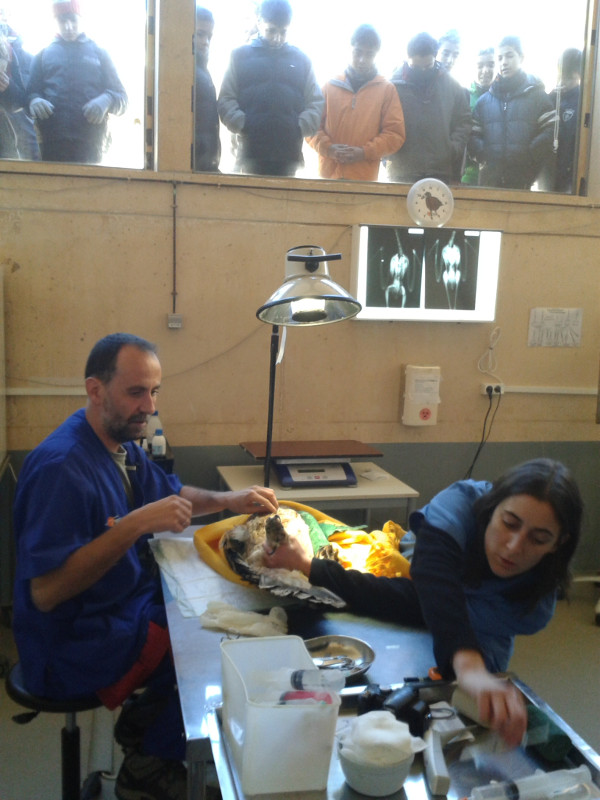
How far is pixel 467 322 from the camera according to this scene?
363 centimetres

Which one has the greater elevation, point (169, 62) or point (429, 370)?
point (169, 62)

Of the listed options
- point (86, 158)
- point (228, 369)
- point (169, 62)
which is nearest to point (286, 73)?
point (169, 62)

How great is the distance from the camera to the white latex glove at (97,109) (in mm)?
3275

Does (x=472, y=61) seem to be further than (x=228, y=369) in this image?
Yes

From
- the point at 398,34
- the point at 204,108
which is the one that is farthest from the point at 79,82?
the point at 398,34

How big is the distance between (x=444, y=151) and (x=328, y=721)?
3297mm

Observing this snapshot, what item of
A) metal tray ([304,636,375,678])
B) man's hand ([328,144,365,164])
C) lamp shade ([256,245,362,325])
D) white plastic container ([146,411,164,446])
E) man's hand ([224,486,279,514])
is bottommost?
metal tray ([304,636,375,678])

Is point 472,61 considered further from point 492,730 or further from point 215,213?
point 492,730

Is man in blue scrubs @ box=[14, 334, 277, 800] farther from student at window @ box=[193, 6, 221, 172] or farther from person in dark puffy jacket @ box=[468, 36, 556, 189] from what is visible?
person in dark puffy jacket @ box=[468, 36, 556, 189]

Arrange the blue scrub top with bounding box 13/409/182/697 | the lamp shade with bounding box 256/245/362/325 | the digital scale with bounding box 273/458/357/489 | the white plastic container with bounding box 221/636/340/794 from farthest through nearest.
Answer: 1. the digital scale with bounding box 273/458/357/489
2. the lamp shade with bounding box 256/245/362/325
3. the blue scrub top with bounding box 13/409/182/697
4. the white plastic container with bounding box 221/636/340/794

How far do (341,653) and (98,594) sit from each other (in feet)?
2.19

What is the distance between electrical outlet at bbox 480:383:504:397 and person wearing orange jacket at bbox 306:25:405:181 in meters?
1.22

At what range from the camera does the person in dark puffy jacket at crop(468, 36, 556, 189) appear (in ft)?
12.2

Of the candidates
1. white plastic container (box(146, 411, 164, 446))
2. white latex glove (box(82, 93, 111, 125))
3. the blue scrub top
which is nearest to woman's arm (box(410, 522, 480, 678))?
the blue scrub top
